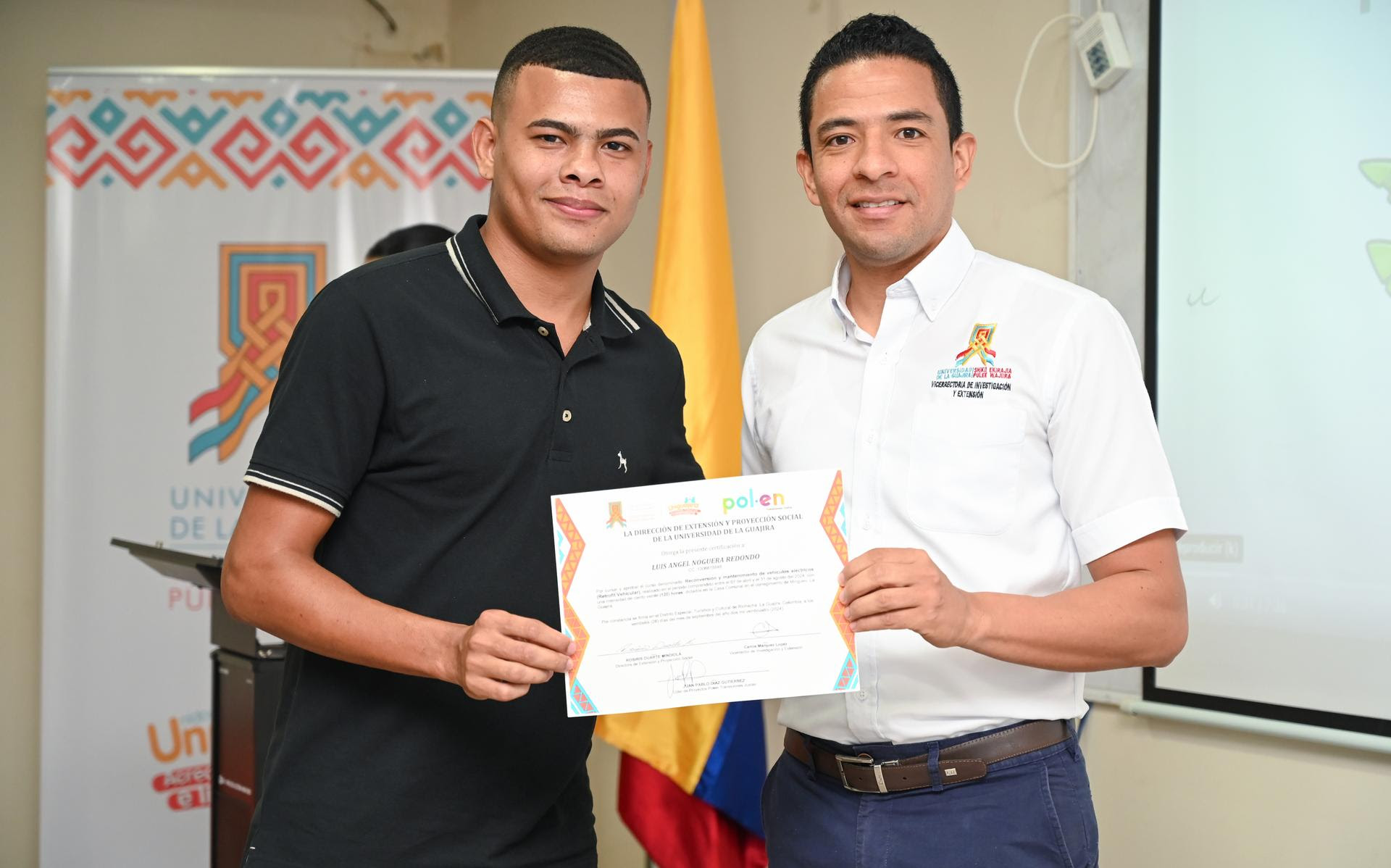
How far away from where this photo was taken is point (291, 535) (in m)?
1.53

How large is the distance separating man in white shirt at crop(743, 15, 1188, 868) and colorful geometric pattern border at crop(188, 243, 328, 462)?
105 inches

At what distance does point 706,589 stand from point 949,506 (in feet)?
1.49

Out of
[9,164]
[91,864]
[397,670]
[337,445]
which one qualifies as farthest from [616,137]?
[9,164]

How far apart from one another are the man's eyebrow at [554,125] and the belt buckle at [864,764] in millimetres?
Result: 1056

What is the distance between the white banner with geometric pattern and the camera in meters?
3.94

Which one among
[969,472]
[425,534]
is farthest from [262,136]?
[969,472]

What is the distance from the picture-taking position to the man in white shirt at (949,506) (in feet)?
5.32

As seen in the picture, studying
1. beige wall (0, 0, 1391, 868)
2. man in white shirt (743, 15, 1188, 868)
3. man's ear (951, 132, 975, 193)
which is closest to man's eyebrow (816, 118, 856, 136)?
man in white shirt (743, 15, 1188, 868)

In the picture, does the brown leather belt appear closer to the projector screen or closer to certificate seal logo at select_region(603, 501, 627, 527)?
certificate seal logo at select_region(603, 501, 627, 527)

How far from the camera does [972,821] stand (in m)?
1.64

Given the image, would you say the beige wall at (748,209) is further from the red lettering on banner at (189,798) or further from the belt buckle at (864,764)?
the belt buckle at (864,764)

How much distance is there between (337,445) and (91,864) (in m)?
3.25

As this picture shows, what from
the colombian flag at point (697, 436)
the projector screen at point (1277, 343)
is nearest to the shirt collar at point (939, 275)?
the projector screen at point (1277, 343)
